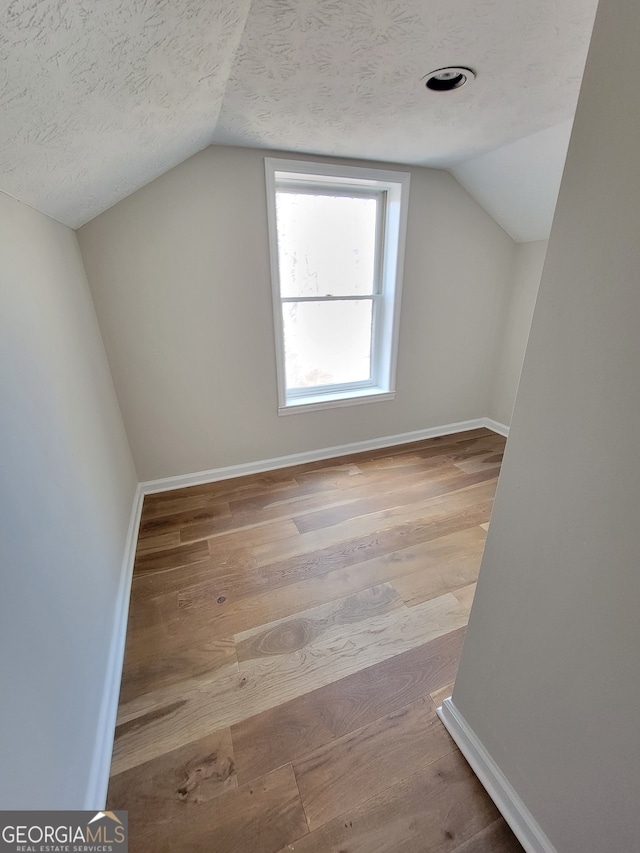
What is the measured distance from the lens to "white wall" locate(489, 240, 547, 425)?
8.98 feet

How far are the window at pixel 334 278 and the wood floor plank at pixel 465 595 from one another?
1.56 metres

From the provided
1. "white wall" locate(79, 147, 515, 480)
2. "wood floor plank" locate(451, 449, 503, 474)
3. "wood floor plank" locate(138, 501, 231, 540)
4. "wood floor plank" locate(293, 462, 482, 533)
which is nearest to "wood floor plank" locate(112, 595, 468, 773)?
"wood floor plank" locate(293, 462, 482, 533)

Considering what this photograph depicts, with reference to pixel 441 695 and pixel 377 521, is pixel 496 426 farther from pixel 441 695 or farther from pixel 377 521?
pixel 441 695

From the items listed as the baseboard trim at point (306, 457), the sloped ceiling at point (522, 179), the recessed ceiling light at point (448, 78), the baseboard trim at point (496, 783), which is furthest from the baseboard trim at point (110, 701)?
the sloped ceiling at point (522, 179)

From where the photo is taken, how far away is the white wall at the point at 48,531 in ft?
2.29

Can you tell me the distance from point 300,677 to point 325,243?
2521 mm

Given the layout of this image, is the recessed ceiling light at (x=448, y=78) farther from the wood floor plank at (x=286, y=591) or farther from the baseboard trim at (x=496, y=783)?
the baseboard trim at (x=496, y=783)

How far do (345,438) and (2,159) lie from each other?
2397mm

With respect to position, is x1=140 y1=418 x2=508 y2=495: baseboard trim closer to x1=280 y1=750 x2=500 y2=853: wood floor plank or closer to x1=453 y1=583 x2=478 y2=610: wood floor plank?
x1=453 y1=583 x2=478 y2=610: wood floor plank

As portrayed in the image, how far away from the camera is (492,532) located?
86 cm

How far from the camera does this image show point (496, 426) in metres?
3.29

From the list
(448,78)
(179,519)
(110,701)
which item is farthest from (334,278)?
(110,701)

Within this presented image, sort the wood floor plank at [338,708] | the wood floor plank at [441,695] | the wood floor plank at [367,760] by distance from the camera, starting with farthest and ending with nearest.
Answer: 1. the wood floor plank at [441,695]
2. the wood floor plank at [338,708]
3. the wood floor plank at [367,760]

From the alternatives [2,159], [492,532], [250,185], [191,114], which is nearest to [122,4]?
[2,159]
